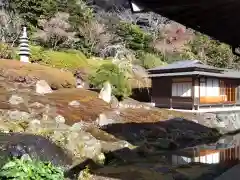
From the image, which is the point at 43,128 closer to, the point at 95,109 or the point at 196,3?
the point at 95,109

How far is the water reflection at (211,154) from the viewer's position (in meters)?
12.8

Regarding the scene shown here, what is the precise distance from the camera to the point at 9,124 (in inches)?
507

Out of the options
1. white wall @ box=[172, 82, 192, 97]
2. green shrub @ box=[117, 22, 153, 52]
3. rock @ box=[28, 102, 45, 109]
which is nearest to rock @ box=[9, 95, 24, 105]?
rock @ box=[28, 102, 45, 109]

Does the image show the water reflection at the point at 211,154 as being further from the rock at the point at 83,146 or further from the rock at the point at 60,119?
the rock at the point at 60,119

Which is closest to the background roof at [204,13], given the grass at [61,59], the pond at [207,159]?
the pond at [207,159]

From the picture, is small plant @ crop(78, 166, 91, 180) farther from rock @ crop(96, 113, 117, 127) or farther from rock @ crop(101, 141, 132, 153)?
rock @ crop(96, 113, 117, 127)

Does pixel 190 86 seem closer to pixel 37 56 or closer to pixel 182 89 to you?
pixel 182 89

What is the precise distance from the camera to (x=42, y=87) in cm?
2059

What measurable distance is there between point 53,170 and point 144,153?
31.5ft

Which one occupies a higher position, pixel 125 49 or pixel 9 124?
pixel 125 49

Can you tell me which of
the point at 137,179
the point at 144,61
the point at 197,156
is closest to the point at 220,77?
the point at 144,61

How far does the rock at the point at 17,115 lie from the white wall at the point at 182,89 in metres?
13.1

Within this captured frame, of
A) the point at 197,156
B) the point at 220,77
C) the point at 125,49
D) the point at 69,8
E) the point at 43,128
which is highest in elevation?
the point at 69,8

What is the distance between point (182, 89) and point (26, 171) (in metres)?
21.3
